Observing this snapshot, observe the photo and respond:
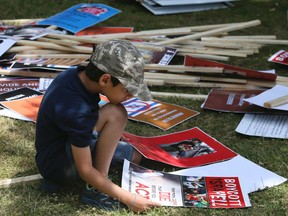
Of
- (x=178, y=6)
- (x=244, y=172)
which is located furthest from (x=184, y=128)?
(x=178, y=6)

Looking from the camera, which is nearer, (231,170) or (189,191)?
(189,191)

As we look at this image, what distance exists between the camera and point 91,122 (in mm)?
2027

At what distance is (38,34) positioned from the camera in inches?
158

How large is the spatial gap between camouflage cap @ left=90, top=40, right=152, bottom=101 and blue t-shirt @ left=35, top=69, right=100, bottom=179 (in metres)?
0.14

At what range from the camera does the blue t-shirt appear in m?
2.01

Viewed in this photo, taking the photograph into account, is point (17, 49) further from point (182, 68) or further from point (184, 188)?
point (184, 188)

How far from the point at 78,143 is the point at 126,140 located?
600mm

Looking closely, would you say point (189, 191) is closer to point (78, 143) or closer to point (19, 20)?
point (78, 143)

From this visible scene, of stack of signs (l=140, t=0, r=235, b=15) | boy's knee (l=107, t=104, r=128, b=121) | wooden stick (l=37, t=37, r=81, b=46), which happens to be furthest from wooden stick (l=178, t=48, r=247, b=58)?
boy's knee (l=107, t=104, r=128, b=121)

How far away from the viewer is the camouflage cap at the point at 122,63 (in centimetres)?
198

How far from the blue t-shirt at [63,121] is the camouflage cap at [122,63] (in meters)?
0.14

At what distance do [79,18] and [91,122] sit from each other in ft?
8.42

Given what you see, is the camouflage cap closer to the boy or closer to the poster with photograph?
the boy

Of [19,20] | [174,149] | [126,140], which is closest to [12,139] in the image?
[126,140]
